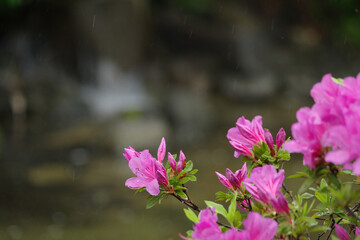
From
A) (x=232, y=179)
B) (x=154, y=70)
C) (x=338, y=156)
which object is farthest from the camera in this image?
(x=154, y=70)

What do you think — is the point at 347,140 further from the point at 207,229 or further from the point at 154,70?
the point at 154,70

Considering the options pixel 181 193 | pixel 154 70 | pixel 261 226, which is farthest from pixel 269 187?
pixel 154 70

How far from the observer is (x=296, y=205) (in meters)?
0.91

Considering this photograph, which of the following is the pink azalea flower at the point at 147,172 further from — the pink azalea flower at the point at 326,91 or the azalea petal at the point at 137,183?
the pink azalea flower at the point at 326,91

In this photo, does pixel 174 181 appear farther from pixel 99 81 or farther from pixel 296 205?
pixel 99 81

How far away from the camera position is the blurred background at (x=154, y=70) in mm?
7977

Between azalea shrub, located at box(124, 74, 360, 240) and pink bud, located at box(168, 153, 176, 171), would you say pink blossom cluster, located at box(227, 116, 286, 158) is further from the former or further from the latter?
pink bud, located at box(168, 153, 176, 171)

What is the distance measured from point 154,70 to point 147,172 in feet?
31.8

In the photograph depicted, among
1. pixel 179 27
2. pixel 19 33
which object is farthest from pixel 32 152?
pixel 179 27

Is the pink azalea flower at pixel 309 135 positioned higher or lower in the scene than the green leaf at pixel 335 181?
higher

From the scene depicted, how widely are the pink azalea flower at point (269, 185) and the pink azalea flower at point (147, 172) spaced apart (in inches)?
8.6

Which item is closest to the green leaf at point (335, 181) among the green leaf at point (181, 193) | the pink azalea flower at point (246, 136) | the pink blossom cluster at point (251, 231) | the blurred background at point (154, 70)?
the pink blossom cluster at point (251, 231)

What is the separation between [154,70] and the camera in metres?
10.6

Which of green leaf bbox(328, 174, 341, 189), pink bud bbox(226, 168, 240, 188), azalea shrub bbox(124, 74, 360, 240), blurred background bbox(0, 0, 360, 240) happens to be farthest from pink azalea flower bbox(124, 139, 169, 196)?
blurred background bbox(0, 0, 360, 240)
